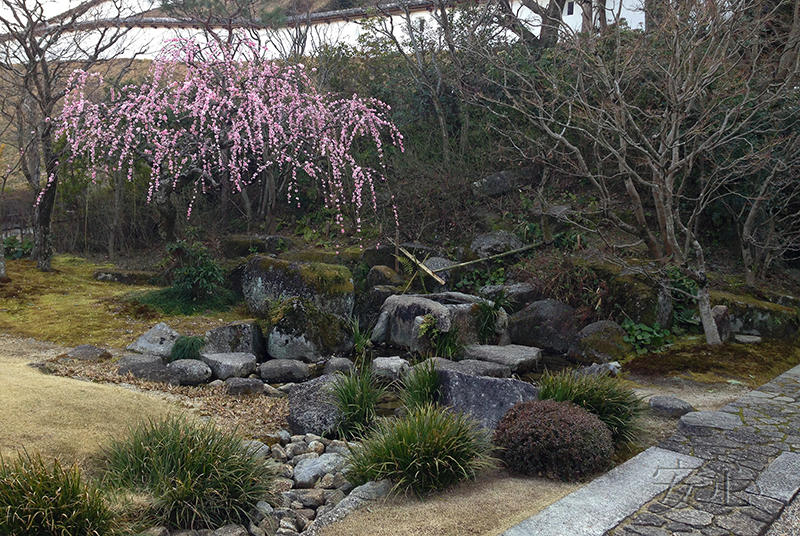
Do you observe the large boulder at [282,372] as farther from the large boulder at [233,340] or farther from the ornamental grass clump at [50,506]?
the ornamental grass clump at [50,506]

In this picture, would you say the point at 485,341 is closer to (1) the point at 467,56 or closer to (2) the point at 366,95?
(1) the point at 467,56

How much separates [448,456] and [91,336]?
6.98 meters

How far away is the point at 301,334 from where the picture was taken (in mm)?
9109

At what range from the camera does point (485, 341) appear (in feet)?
31.8

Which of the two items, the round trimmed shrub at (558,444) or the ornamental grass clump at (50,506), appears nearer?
the ornamental grass clump at (50,506)

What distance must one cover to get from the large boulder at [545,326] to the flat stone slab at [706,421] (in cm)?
349

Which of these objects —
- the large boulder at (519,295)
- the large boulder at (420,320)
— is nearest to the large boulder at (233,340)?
the large boulder at (420,320)

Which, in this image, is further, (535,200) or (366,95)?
(366,95)

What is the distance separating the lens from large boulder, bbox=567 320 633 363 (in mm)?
8602

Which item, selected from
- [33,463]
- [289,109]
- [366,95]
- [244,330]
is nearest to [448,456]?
[33,463]

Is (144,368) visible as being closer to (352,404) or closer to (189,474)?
(352,404)

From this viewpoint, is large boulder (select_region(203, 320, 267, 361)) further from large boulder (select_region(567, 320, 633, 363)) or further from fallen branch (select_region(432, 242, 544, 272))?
large boulder (select_region(567, 320, 633, 363))

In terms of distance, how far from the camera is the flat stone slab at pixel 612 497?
364 cm

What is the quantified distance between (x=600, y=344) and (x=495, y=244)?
379 centimetres
